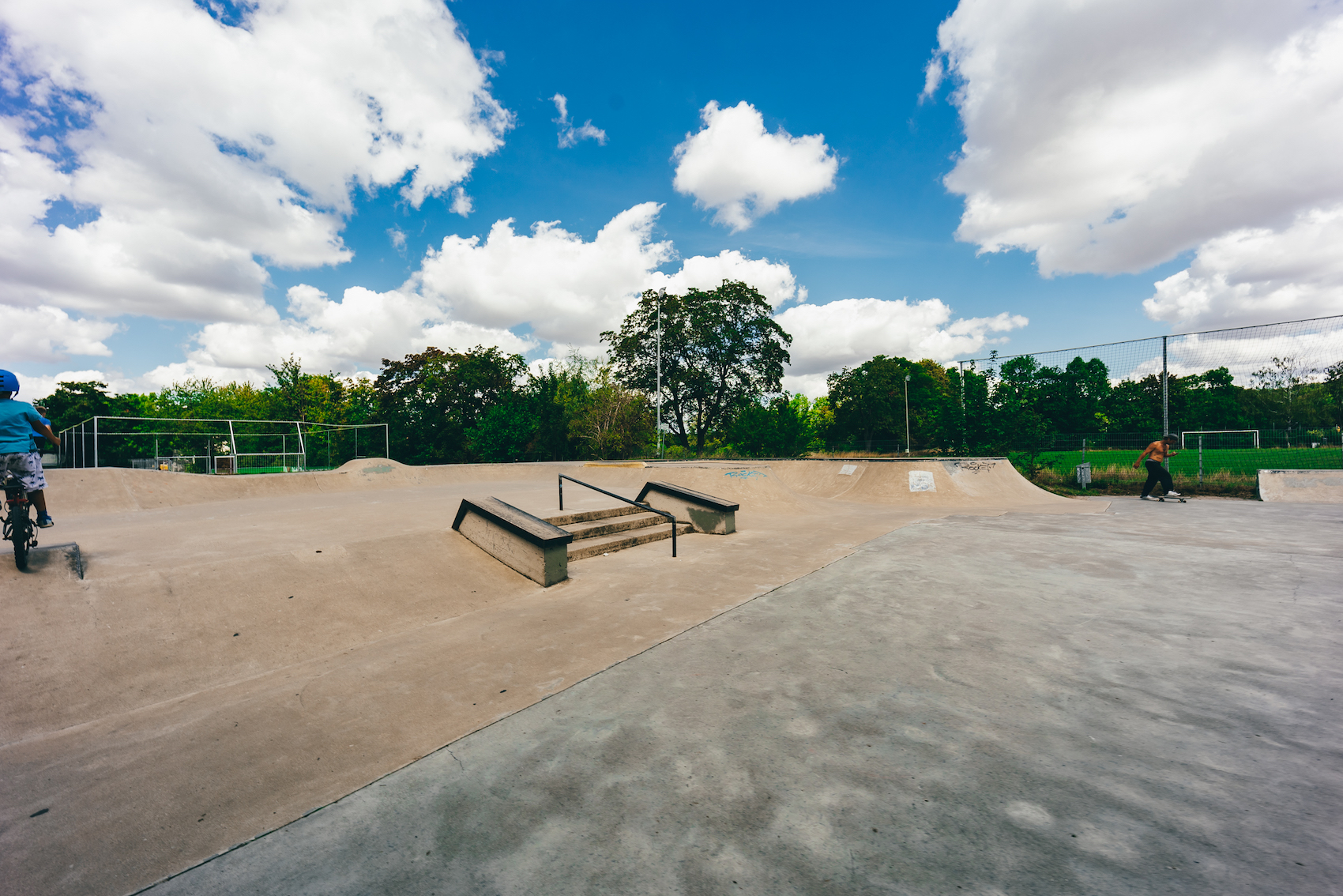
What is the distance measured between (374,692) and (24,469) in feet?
12.4

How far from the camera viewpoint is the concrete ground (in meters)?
1.75

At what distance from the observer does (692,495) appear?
885cm

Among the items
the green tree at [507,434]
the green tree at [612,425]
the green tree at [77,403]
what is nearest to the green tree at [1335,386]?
the green tree at [612,425]

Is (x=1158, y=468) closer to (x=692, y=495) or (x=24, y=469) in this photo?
(x=692, y=495)

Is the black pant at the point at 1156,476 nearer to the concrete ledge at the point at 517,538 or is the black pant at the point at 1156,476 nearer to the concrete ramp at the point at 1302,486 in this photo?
the concrete ramp at the point at 1302,486

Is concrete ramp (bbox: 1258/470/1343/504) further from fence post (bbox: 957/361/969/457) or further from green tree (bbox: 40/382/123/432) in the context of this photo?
green tree (bbox: 40/382/123/432)

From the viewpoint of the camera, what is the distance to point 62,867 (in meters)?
1.90

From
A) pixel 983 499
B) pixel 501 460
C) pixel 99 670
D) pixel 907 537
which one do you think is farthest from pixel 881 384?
pixel 99 670

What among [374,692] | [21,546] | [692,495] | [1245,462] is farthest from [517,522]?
[1245,462]

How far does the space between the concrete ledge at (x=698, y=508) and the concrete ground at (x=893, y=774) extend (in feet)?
13.7

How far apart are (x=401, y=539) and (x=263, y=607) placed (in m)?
1.66

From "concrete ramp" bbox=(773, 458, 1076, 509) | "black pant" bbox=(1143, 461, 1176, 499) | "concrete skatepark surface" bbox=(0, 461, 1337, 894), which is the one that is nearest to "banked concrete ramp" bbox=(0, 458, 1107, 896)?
"concrete skatepark surface" bbox=(0, 461, 1337, 894)

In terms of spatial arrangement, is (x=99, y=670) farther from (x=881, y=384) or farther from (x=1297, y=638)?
(x=881, y=384)

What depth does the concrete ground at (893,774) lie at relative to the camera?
5.75 ft
